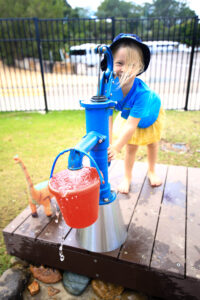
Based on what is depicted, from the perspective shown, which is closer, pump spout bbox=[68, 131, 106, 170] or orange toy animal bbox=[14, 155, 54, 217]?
pump spout bbox=[68, 131, 106, 170]

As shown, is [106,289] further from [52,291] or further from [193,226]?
[193,226]

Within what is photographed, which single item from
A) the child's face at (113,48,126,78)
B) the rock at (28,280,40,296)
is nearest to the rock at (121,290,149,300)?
the rock at (28,280,40,296)

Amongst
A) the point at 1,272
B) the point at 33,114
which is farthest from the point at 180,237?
the point at 33,114

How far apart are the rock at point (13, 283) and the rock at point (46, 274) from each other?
54 millimetres

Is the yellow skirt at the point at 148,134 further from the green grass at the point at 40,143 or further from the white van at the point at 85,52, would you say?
the green grass at the point at 40,143

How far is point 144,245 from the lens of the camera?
1403mm

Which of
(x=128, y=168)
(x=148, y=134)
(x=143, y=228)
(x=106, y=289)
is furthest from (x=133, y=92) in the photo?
(x=106, y=289)

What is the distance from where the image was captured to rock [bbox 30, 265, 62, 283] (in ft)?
5.30

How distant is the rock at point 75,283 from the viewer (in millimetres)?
1530

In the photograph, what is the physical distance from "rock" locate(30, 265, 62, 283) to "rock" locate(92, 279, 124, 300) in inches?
10.8

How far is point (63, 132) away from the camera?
440 cm

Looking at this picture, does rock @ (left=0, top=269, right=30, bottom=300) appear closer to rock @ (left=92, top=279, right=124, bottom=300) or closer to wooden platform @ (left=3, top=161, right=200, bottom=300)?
wooden platform @ (left=3, top=161, right=200, bottom=300)

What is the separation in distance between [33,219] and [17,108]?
212 inches

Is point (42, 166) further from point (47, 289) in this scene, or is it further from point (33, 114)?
point (33, 114)
